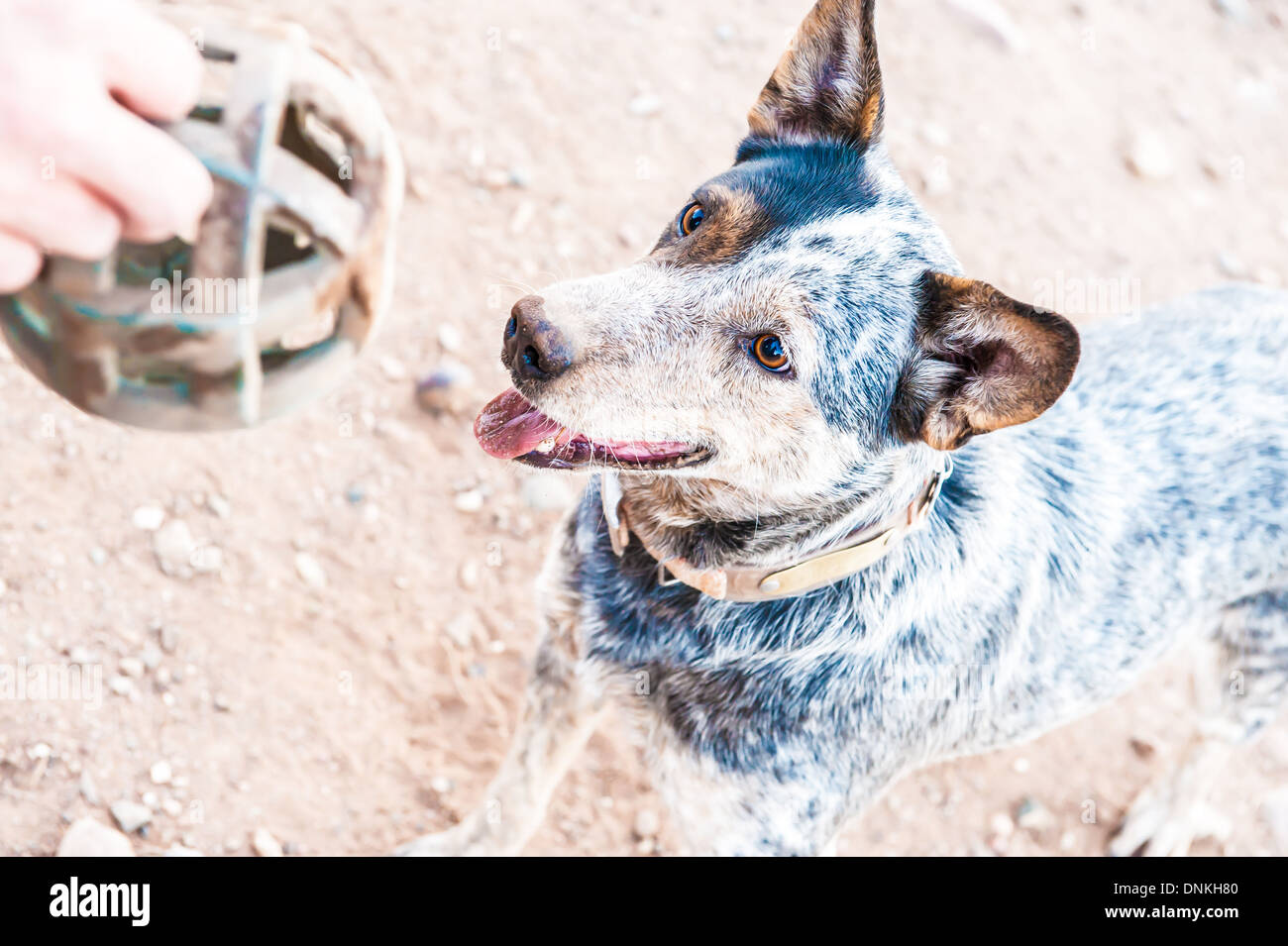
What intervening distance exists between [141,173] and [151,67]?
23 cm

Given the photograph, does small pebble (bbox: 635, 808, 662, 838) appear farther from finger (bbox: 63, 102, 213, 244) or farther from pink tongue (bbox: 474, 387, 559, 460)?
finger (bbox: 63, 102, 213, 244)

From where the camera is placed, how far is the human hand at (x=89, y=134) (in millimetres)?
1834

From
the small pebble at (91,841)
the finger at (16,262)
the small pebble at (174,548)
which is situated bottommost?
the small pebble at (91,841)

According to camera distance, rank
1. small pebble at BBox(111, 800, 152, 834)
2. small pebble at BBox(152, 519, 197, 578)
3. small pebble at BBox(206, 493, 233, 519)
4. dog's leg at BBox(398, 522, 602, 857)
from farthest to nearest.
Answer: small pebble at BBox(206, 493, 233, 519) < small pebble at BBox(152, 519, 197, 578) < small pebble at BBox(111, 800, 152, 834) < dog's leg at BBox(398, 522, 602, 857)

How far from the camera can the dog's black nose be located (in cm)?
258

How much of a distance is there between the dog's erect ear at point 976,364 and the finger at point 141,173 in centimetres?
169

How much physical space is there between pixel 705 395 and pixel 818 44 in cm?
106

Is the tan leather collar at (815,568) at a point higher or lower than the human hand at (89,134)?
lower

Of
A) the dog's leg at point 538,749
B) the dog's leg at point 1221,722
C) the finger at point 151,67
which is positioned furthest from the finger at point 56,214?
the dog's leg at point 1221,722

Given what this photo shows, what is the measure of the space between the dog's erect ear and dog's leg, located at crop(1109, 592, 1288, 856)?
73.6 inches

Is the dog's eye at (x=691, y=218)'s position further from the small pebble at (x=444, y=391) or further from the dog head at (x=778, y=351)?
the small pebble at (x=444, y=391)

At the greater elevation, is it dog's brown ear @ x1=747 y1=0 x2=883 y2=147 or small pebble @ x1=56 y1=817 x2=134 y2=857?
dog's brown ear @ x1=747 y1=0 x2=883 y2=147

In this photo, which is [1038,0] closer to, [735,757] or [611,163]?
[611,163]

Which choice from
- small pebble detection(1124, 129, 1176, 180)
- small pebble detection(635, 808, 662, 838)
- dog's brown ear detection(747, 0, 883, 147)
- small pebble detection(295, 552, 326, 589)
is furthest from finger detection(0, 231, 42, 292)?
small pebble detection(1124, 129, 1176, 180)
